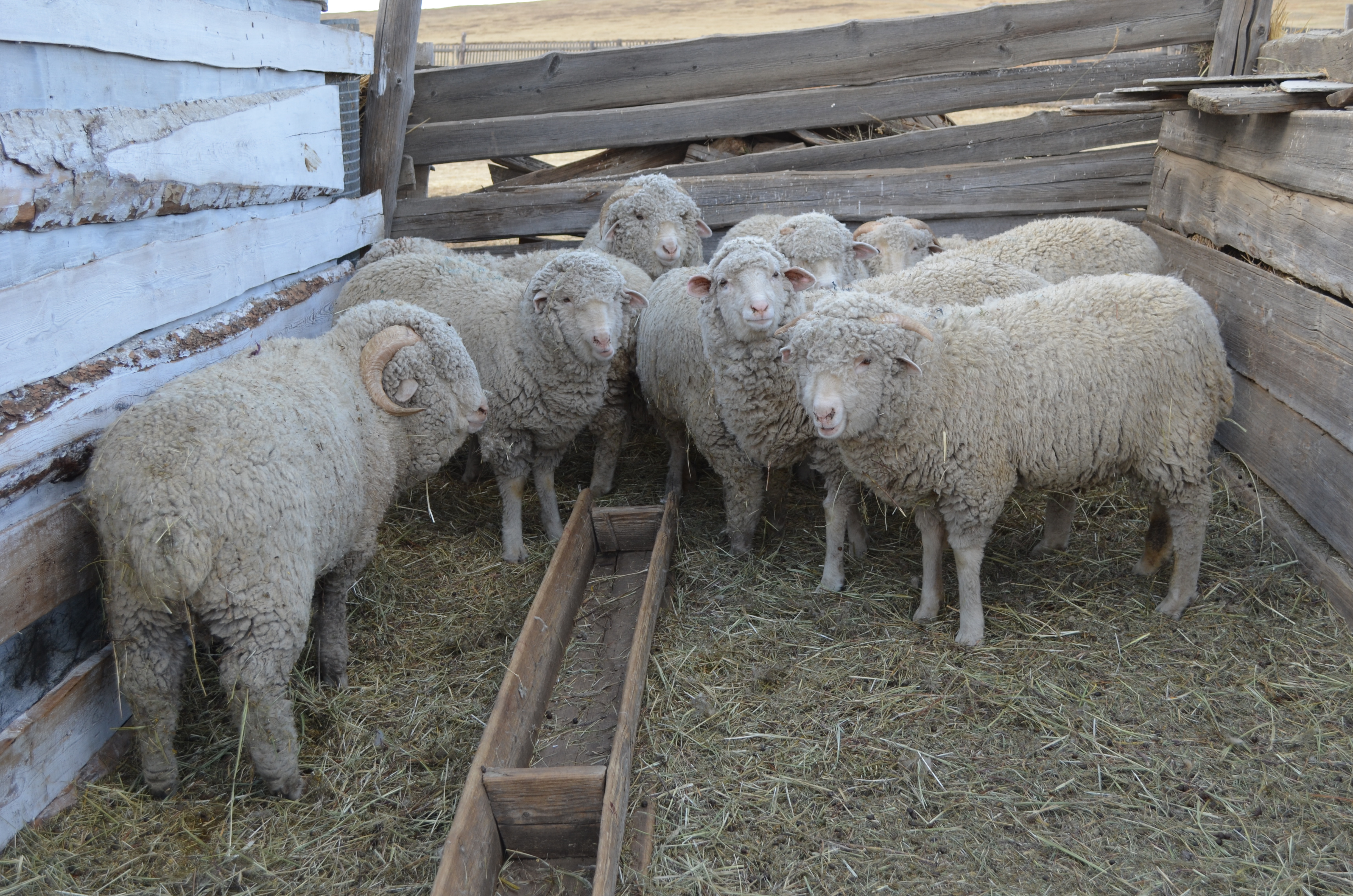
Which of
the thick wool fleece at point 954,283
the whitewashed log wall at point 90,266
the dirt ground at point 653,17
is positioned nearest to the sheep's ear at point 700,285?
the thick wool fleece at point 954,283

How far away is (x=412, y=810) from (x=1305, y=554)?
446 centimetres

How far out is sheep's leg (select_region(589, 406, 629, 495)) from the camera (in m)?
6.18

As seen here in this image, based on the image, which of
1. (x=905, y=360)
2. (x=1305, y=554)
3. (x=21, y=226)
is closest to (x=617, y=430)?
(x=905, y=360)

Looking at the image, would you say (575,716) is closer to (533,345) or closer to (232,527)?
(232,527)

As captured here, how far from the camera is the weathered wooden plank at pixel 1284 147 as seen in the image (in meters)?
4.39

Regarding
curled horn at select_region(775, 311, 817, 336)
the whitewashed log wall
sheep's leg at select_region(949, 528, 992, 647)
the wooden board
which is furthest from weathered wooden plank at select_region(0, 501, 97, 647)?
curled horn at select_region(775, 311, 817, 336)

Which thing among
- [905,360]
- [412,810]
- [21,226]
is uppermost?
[21,226]

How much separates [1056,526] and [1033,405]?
122 cm

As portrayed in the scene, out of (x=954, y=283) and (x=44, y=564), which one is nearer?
(x=44, y=564)

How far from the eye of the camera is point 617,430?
6.26 m

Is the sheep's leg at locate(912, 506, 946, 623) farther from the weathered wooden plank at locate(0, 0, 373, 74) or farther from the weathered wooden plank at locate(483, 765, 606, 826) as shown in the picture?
the weathered wooden plank at locate(0, 0, 373, 74)

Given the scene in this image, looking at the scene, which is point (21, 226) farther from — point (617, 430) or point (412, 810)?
point (617, 430)

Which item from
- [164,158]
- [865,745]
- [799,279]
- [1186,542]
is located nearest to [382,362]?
[164,158]

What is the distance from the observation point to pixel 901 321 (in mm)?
4207
